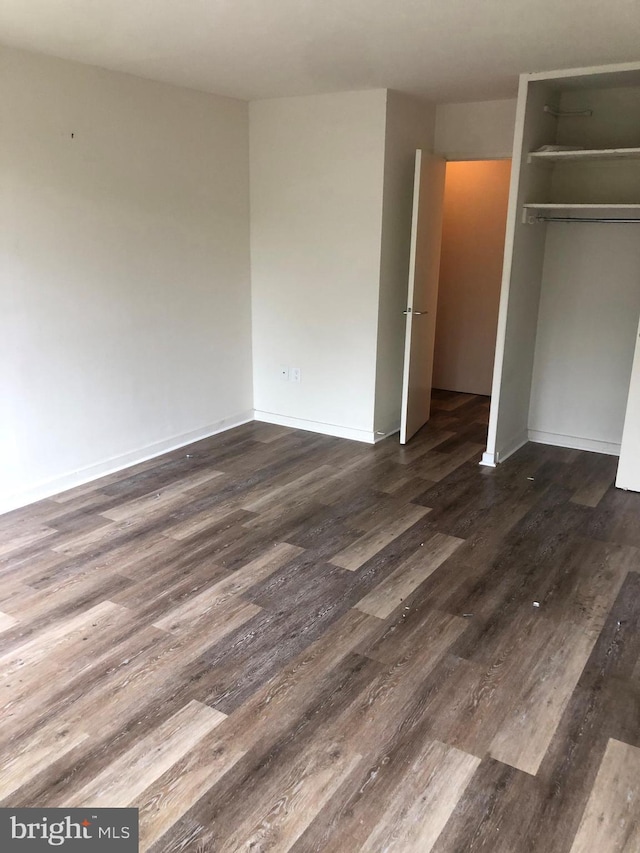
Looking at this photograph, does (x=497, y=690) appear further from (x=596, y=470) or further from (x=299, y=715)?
(x=596, y=470)

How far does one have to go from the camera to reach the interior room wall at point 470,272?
6012 mm

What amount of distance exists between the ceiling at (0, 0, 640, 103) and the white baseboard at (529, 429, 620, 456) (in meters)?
2.44

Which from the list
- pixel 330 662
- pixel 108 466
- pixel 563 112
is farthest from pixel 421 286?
pixel 330 662

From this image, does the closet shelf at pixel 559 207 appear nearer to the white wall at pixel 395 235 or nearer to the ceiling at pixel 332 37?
the ceiling at pixel 332 37

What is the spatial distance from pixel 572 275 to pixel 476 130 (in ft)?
4.14

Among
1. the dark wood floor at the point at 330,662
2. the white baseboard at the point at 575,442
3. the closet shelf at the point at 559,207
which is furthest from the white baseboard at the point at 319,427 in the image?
the closet shelf at the point at 559,207

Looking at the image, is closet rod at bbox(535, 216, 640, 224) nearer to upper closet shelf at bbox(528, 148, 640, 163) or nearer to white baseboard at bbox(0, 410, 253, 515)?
upper closet shelf at bbox(528, 148, 640, 163)

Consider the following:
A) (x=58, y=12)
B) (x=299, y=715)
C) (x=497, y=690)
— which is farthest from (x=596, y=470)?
(x=58, y=12)

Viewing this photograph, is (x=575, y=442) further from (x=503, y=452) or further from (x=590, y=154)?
(x=590, y=154)

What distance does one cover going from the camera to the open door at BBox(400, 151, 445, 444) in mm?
4527

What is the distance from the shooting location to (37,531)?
3.46 metres

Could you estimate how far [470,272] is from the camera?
626 cm

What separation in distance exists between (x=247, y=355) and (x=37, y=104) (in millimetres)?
2378

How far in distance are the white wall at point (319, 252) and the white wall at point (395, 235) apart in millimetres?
69
